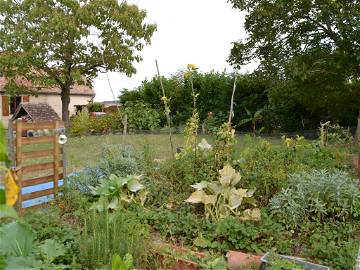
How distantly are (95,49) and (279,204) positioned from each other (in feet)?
51.3

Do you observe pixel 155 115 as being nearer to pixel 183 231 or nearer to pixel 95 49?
pixel 95 49

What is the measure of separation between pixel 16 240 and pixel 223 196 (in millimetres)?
2292

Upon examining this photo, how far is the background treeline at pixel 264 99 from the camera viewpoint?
40.9ft

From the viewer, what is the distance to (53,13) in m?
16.6

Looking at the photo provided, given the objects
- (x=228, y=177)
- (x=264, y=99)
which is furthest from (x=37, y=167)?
(x=264, y=99)

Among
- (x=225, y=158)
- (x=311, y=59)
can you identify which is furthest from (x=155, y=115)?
(x=225, y=158)

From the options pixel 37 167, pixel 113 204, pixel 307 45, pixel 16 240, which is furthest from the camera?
pixel 307 45

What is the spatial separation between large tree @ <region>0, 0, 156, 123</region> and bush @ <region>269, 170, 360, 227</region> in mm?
13729

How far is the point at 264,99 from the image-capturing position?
15.9 metres

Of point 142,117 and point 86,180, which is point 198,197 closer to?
point 86,180

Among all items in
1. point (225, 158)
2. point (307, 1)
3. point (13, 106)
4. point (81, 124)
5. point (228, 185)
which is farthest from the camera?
point (13, 106)

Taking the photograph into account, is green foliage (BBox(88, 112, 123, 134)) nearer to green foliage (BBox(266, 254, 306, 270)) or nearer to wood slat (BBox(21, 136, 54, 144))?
wood slat (BBox(21, 136, 54, 144))

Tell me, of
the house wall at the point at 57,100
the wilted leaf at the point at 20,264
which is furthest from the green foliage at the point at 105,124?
the wilted leaf at the point at 20,264

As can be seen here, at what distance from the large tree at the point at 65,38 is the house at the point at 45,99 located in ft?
11.5
